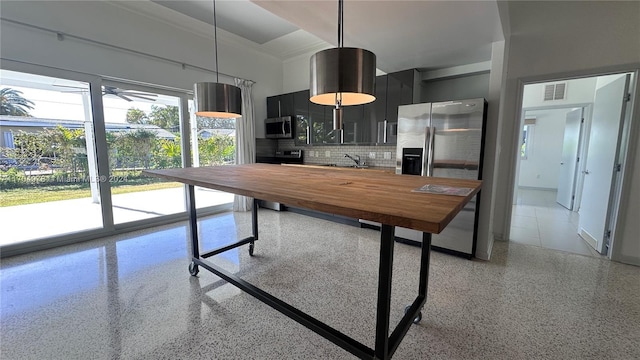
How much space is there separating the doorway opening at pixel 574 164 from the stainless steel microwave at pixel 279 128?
3.67m

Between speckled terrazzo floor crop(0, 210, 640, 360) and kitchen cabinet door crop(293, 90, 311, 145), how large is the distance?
2.38 m

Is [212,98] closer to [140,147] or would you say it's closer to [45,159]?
[140,147]

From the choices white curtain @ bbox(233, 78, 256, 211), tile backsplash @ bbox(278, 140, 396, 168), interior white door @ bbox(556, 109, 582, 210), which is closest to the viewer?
tile backsplash @ bbox(278, 140, 396, 168)

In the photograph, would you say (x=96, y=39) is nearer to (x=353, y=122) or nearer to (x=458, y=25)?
(x=353, y=122)

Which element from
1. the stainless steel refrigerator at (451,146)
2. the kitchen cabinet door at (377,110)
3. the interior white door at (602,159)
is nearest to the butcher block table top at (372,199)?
the stainless steel refrigerator at (451,146)

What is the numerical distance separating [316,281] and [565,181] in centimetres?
613

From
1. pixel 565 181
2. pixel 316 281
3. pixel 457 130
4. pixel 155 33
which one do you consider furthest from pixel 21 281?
pixel 565 181

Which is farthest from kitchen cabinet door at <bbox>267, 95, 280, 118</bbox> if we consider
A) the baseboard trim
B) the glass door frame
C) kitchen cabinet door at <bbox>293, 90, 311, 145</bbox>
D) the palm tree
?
the baseboard trim

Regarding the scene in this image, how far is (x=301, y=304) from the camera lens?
2047mm

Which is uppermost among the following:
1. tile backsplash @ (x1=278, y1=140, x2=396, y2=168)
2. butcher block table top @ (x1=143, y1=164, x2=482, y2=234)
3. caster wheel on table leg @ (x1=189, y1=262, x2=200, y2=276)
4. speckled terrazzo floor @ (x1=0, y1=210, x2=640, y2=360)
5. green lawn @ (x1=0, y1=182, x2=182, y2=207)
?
tile backsplash @ (x1=278, y1=140, x2=396, y2=168)

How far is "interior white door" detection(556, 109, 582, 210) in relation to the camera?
5.03m

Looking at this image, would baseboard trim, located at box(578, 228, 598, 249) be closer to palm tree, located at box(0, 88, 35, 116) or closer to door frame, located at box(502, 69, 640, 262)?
door frame, located at box(502, 69, 640, 262)

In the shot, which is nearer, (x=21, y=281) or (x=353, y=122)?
(x=21, y=281)

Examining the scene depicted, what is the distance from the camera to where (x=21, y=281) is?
237 centimetres
